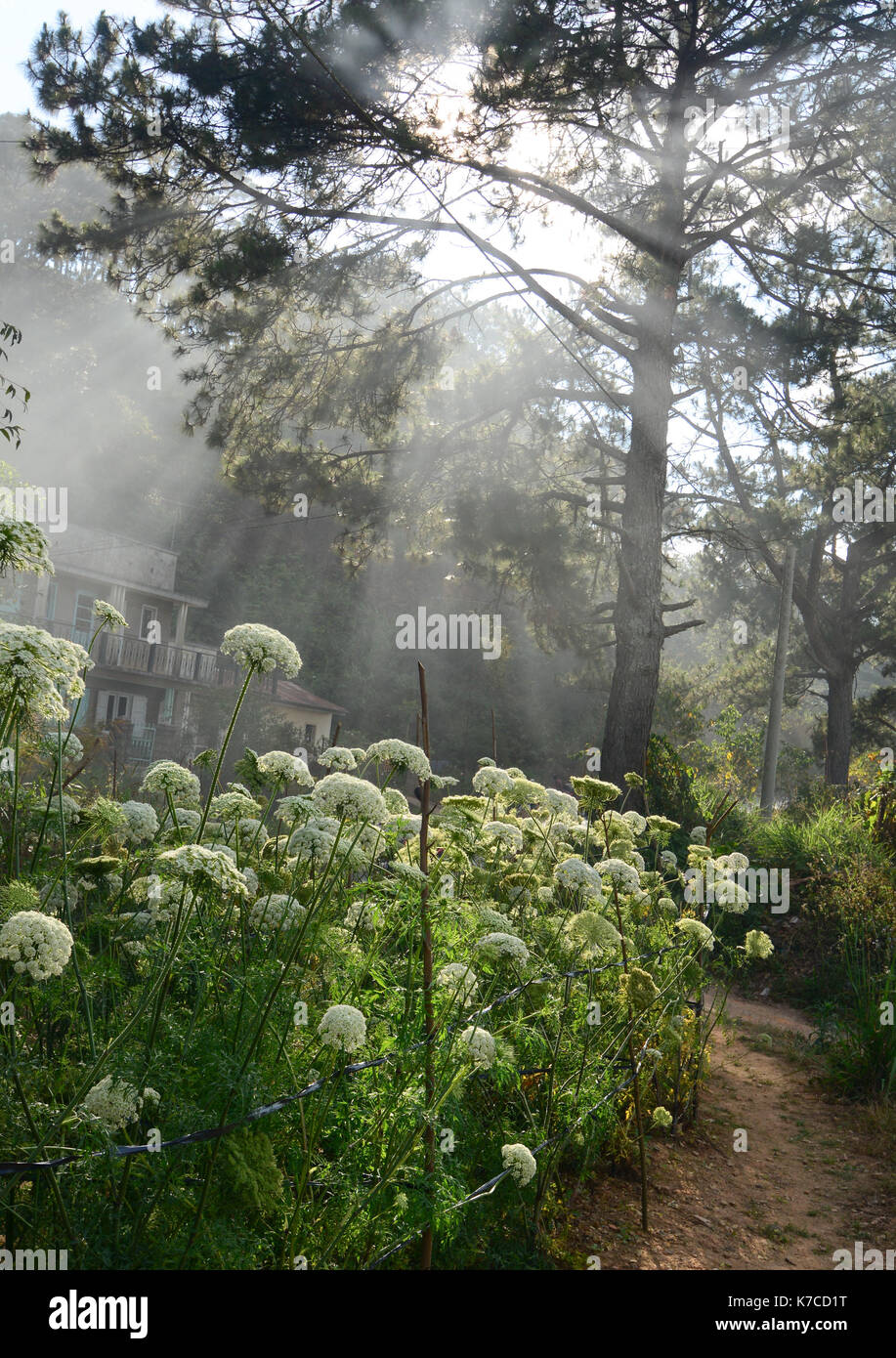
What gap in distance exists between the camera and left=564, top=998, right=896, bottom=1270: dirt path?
3615mm

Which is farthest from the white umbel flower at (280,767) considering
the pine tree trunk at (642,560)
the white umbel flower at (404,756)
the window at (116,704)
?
the window at (116,704)

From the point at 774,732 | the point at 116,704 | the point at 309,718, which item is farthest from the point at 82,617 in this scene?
the point at 774,732

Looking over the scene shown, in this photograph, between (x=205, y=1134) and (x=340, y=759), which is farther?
(x=340, y=759)

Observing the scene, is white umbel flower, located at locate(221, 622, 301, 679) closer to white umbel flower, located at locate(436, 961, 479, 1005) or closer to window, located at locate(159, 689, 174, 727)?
white umbel flower, located at locate(436, 961, 479, 1005)

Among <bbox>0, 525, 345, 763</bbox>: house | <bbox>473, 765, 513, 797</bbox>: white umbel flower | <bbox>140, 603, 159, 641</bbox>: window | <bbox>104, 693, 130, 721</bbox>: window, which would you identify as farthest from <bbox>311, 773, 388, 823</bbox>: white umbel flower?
<bbox>140, 603, 159, 641</bbox>: window

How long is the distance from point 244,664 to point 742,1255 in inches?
120

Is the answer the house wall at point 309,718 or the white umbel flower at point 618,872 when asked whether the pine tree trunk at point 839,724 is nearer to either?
the house wall at point 309,718

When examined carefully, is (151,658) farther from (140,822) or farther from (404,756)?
(404,756)

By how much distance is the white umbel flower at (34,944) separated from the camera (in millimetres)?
1742

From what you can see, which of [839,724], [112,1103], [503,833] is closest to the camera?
[112,1103]

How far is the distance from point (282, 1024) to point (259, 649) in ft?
3.21

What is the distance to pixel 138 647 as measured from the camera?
88.6 ft

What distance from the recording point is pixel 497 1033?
3033mm

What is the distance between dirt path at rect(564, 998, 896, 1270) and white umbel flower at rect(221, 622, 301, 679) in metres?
2.41
